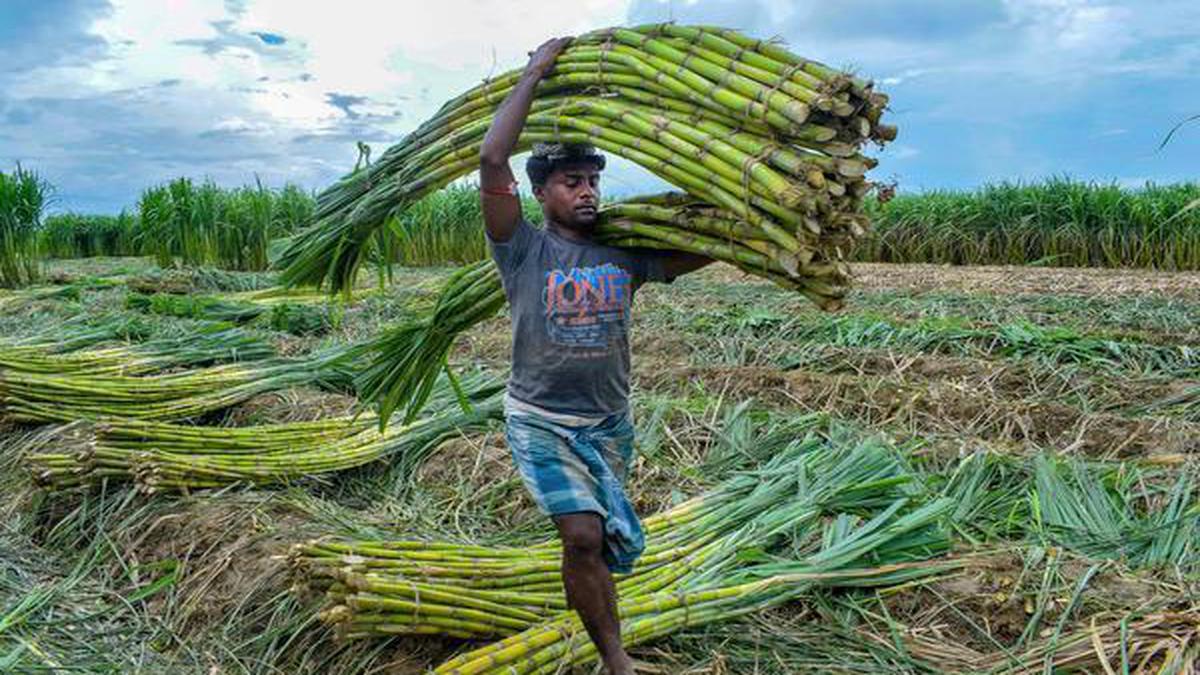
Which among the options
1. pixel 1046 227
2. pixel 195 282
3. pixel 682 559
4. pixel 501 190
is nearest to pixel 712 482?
pixel 682 559

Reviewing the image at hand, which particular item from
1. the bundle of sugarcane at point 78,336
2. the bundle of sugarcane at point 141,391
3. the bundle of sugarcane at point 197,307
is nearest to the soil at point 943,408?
the bundle of sugarcane at point 141,391

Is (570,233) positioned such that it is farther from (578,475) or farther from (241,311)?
(241,311)

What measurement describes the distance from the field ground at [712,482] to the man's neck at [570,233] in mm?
1214

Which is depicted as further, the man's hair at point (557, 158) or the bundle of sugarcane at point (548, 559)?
the bundle of sugarcane at point (548, 559)

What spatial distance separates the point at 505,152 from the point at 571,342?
0.53 meters

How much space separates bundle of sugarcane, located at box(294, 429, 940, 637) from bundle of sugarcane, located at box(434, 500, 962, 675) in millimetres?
96

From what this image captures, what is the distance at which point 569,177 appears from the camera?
294 cm

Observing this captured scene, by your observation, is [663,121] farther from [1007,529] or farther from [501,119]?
[1007,529]

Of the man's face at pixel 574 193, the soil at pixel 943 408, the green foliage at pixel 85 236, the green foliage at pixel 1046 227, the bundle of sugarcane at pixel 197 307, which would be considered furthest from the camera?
the green foliage at pixel 85 236

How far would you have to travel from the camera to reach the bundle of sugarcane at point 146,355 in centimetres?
670

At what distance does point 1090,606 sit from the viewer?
323cm

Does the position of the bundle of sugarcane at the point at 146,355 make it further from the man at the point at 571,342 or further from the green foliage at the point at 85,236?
the green foliage at the point at 85,236

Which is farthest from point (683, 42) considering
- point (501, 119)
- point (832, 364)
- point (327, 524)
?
point (832, 364)

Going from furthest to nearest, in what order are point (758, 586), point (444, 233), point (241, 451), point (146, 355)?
point (444, 233) → point (146, 355) → point (241, 451) → point (758, 586)
